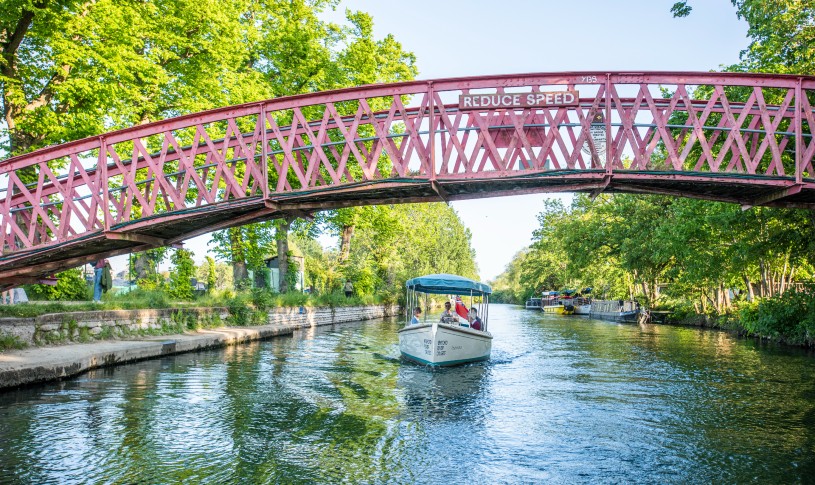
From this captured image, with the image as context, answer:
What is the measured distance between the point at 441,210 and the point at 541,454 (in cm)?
7502

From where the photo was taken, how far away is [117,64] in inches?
831

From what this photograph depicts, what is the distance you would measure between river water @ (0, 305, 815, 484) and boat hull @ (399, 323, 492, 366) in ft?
2.30

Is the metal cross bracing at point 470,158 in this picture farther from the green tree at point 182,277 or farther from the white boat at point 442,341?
the green tree at point 182,277

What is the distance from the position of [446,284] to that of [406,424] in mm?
11216

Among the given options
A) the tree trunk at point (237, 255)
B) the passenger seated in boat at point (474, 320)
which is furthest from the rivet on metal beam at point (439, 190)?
the tree trunk at point (237, 255)

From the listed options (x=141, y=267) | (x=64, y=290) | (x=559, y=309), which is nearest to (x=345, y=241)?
(x=141, y=267)

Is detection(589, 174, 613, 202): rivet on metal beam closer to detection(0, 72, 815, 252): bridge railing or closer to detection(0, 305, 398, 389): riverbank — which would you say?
detection(0, 72, 815, 252): bridge railing

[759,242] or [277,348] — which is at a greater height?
[759,242]

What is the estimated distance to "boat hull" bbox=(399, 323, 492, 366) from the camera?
63.4ft

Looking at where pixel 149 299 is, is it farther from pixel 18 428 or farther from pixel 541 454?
pixel 541 454

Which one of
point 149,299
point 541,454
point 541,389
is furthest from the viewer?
point 149,299

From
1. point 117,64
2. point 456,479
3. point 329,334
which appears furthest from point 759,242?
point 117,64

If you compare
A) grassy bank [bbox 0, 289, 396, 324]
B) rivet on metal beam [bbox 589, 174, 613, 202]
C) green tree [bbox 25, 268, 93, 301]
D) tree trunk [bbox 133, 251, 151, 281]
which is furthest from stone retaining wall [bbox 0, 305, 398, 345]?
rivet on metal beam [bbox 589, 174, 613, 202]

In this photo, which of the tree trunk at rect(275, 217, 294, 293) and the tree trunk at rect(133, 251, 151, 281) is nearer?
the tree trunk at rect(133, 251, 151, 281)
